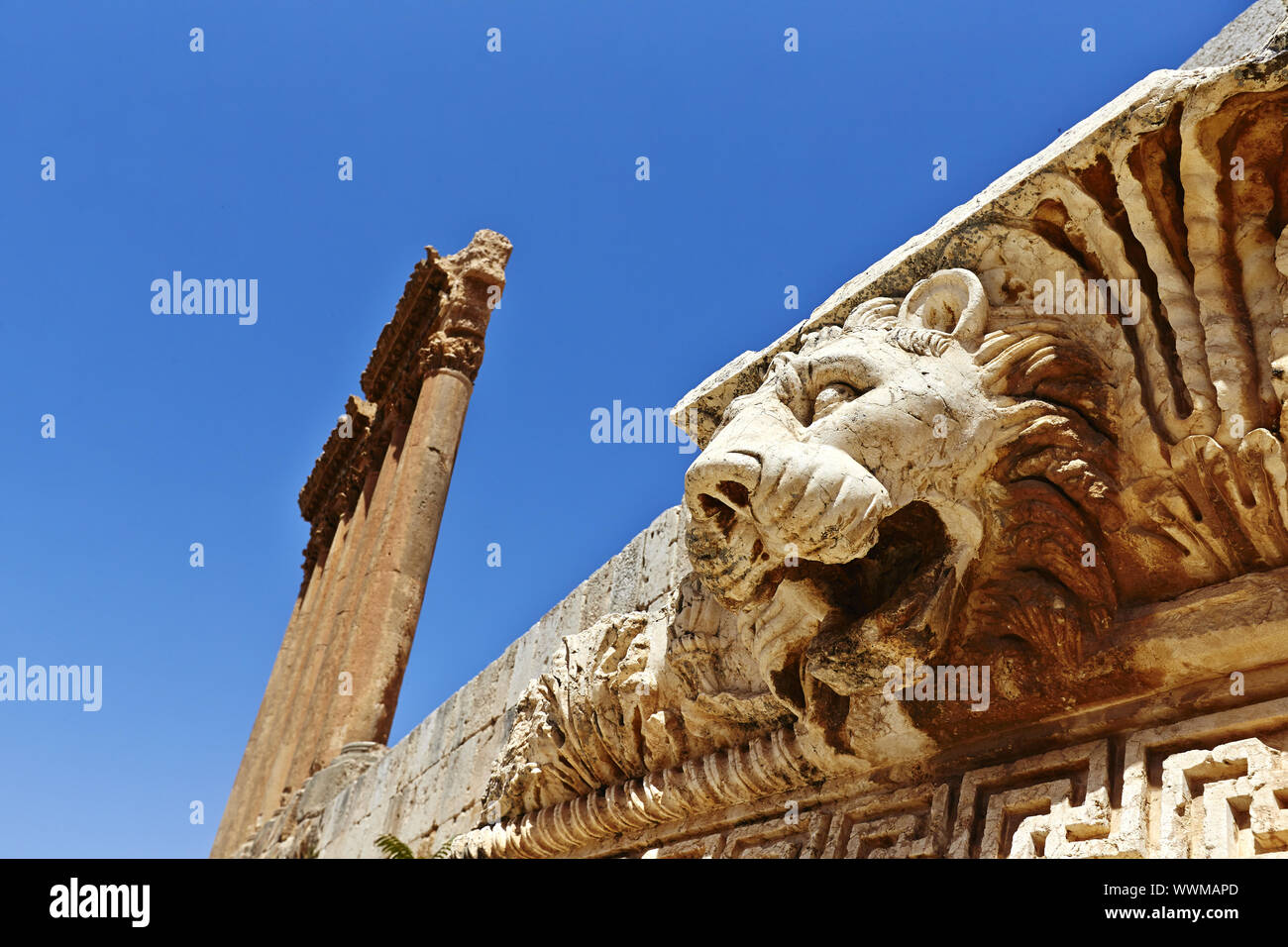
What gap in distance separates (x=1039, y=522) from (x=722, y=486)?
27.0 inches

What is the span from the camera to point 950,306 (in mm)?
2404

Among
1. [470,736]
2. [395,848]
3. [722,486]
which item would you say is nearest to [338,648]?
[470,736]

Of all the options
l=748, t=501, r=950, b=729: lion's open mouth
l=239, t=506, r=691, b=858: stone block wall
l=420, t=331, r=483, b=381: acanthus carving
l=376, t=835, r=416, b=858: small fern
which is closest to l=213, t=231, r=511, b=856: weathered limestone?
l=420, t=331, r=483, b=381: acanthus carving

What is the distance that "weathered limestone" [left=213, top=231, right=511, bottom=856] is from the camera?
1202 centimetres

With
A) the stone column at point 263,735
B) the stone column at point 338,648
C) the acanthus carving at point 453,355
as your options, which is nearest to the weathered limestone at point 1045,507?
the stone column at point 338,648

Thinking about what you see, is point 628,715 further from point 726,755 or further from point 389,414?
point 389,414

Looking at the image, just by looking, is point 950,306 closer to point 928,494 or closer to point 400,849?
point 928,494

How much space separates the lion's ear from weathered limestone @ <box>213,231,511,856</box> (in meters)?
9.29

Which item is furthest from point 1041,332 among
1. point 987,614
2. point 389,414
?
point 389,414

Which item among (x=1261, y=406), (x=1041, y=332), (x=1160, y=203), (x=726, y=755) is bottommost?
(x=726, y=755)

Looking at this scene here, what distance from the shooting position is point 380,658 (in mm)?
11961

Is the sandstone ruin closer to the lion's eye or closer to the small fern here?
the lion's eye

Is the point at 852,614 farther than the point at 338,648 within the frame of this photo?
No
